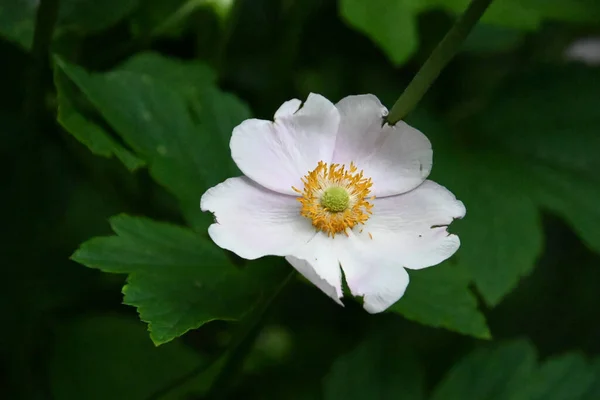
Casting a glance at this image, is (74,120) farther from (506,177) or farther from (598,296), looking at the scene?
(598,296)

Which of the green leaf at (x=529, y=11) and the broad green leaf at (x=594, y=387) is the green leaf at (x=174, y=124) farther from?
the broad green leaf at (x=594, y=387)

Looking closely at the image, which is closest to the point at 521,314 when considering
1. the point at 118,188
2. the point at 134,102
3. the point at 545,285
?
the point at 545,285

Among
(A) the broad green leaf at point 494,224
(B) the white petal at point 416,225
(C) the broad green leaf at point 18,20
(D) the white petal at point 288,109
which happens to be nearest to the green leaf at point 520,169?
(A) the broad green leaf at point 494,224

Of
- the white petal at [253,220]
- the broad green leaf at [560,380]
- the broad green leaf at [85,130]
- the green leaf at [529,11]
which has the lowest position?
the broad green leaf at [560,380]

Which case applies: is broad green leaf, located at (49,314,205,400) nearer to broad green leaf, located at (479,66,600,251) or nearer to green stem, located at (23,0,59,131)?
green stem, located at (23,0,59,131)

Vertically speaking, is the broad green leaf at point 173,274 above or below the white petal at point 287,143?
below

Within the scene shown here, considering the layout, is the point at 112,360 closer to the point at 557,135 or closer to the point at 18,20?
the point at 18,20

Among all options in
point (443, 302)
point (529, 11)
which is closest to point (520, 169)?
point (529, 11)
